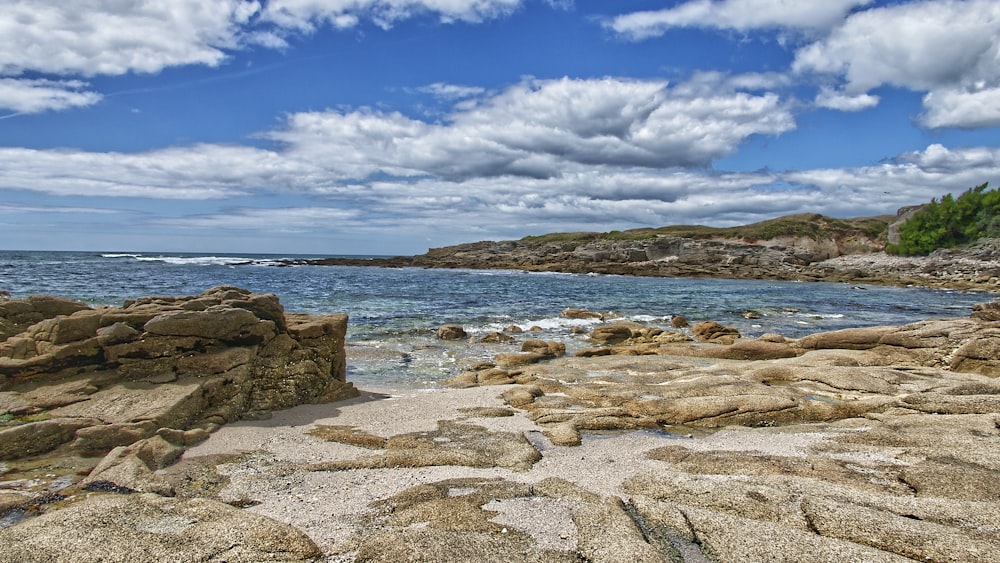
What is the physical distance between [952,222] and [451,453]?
103m

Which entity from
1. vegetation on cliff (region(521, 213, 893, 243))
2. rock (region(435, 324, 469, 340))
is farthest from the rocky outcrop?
vegetation on cliff (region(521, 213, 893, 243))

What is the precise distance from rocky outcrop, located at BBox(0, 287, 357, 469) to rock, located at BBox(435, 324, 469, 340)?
11.6 m

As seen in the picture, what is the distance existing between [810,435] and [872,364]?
8907mm

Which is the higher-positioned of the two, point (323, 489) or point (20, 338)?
point (20, 338)

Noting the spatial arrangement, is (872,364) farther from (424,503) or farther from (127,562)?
(127,562)

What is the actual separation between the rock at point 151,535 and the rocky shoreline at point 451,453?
3cm

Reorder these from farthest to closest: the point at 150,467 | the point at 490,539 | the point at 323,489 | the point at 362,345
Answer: the point at 362,345 < the point at 150,467 < the point at 323,489 < the point at 490,539

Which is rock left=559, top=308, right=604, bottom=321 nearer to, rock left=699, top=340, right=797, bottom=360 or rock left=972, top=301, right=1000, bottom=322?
rock left=699, top=340, right=797, bottom=360

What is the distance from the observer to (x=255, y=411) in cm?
1199

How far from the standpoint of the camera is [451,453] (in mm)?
9070

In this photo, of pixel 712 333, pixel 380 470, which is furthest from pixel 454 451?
pixel 712 333

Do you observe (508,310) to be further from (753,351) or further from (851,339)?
(851,339)

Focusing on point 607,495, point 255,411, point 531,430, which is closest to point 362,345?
point 255,411

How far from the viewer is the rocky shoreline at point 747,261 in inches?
2823
